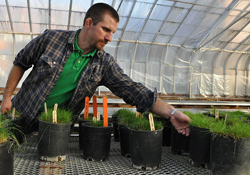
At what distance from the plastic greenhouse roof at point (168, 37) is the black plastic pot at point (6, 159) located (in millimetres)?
7405

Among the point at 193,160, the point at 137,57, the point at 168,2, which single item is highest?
the point at 168,2

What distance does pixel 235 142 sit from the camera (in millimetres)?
1254

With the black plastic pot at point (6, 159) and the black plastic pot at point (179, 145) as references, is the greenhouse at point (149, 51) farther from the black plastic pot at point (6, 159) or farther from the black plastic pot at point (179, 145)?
the black plastic pot at point (6, 159)

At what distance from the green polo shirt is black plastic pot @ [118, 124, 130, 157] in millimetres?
533

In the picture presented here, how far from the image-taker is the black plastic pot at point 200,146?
4.78 feet

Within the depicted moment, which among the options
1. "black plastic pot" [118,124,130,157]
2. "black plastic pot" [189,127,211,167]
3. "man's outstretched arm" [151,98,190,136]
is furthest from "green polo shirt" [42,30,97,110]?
"black plastic pot" [189,127,211,167]

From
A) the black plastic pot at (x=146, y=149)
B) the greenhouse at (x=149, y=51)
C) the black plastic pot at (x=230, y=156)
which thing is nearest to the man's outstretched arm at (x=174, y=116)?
the greenhouse at (x=149, y=51)

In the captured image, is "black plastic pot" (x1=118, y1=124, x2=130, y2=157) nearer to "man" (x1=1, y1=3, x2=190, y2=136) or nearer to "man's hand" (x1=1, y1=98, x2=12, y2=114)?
"man" (x1=1, y1=3, x2=190, y2=136)

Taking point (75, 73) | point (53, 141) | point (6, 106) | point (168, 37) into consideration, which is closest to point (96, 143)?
point (53, 141)

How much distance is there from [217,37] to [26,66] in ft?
31.7

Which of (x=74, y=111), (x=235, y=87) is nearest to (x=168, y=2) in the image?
(x=235, y=87)

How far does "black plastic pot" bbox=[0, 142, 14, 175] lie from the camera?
994 millimetres

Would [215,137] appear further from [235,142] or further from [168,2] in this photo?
[168,2]

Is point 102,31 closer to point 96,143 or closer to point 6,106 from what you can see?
point 96,143
